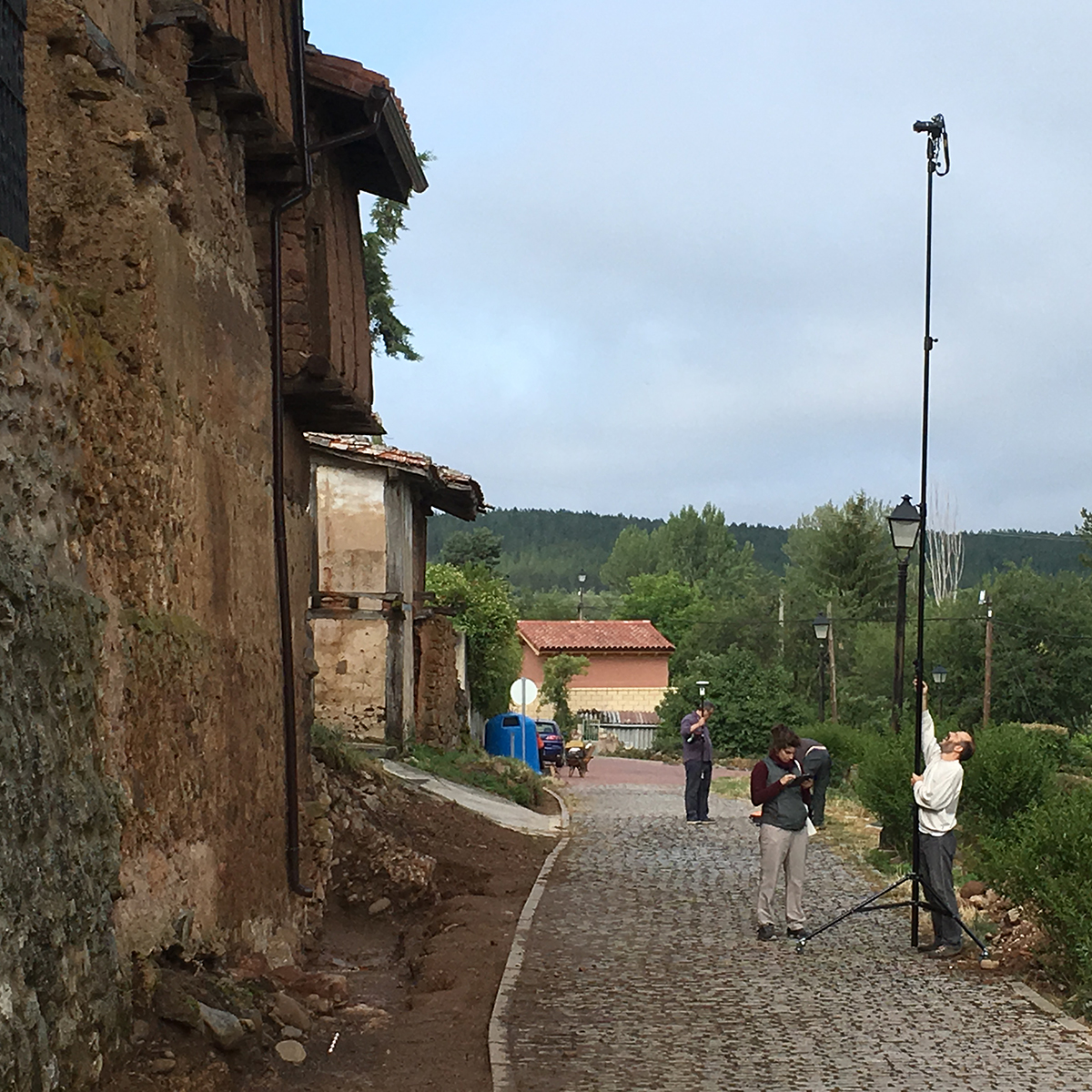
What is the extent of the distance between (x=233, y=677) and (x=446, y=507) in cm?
2122

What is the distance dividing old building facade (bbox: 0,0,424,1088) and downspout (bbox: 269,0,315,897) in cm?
3

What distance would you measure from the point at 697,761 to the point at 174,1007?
16.8 metres

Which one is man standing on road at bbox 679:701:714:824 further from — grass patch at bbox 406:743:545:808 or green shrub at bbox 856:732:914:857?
green shrub at bbox 856:732:914:857

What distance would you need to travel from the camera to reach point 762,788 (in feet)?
43.3

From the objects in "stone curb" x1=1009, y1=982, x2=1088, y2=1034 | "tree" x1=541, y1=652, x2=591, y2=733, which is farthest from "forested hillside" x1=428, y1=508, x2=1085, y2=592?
"stone curb" x1=1009, y1=982, x2=1088, y2=1034

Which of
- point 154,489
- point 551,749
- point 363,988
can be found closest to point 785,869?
point 363,988

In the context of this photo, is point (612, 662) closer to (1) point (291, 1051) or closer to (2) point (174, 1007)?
(1) point (291, 1051)

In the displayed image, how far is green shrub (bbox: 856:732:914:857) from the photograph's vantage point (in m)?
18.7

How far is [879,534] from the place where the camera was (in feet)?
265

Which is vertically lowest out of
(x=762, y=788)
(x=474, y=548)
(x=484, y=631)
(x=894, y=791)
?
(x=894, y=791)

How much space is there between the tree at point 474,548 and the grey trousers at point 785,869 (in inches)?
2419

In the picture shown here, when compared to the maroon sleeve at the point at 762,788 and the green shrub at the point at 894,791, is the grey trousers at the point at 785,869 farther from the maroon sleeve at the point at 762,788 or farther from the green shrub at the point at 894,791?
the green shrub at the point at 894,791

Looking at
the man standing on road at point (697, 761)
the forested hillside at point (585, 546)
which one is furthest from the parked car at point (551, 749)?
the forested hillside at point (585, 546)

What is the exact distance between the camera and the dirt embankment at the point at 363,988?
751 cm
